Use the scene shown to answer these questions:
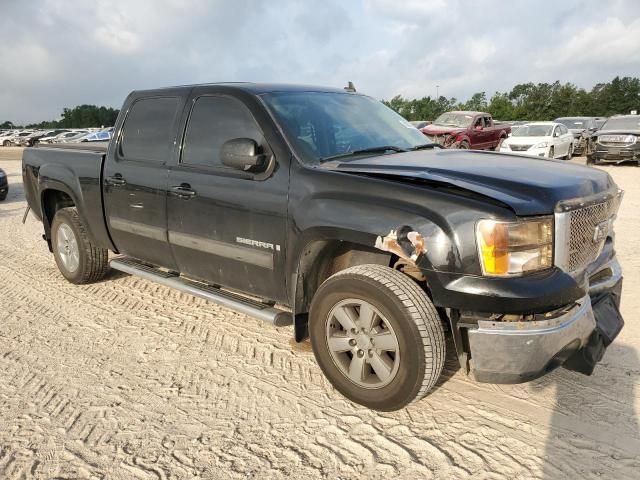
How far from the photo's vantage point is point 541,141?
18031mm

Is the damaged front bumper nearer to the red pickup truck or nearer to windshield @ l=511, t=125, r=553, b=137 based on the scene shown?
the red pickup truck

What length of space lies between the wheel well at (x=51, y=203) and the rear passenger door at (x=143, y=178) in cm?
124

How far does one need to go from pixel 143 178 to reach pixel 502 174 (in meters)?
2.78

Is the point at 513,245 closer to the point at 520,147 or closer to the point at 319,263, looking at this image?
the point at 319,263

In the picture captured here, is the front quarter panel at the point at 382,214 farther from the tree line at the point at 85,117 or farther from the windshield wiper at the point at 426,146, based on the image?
the tree line at the point at 85,117

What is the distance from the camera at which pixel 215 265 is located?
3799 mm

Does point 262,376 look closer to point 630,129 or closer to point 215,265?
point 215,265

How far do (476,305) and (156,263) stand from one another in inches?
112

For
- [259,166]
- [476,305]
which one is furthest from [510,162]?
[259,166]

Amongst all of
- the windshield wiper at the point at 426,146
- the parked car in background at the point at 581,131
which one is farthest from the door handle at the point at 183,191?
the parked car in background at the point at 581,131

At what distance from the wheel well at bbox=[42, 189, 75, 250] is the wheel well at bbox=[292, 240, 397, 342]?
11.3 feet

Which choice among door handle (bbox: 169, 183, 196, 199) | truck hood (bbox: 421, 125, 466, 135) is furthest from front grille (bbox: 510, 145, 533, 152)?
door handle (bbox: 169, 183, 196, 199)

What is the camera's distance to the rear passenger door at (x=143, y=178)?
4129mm

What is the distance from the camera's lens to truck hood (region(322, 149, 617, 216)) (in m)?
2.62
